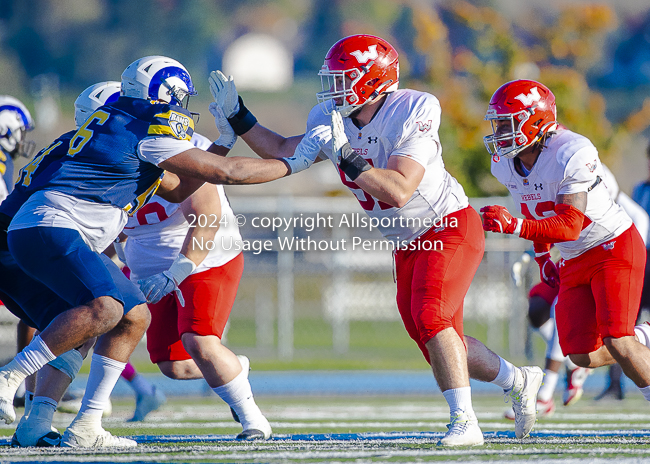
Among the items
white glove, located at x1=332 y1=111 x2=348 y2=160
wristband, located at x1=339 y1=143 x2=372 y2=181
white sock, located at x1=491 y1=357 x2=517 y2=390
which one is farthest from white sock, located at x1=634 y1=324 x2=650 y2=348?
white glove, located at x1=332 y1=111 x2=348 y2=160

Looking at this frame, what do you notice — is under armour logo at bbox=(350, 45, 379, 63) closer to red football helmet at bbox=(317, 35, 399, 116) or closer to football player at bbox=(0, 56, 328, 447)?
red football helmet at bbox=(317, 35, 399, 116)

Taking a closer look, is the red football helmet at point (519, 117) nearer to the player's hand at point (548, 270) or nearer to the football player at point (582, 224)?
the football player at point (582, 224)

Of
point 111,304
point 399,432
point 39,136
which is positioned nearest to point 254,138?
point 111,304

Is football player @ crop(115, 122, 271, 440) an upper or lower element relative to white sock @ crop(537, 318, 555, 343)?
upper

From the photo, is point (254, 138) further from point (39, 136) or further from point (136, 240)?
point (39, 136)

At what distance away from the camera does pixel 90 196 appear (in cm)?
387

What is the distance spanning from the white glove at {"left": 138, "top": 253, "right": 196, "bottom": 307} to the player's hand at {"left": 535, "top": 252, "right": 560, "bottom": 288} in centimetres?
191

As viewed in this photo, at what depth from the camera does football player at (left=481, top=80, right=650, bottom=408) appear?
4.31 metres

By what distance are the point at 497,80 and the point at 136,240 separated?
15686 millimetres

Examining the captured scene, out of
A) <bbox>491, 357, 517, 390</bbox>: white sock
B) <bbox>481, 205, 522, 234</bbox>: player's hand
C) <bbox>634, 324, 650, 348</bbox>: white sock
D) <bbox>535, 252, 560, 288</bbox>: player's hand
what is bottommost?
<bbox>491, 357, 517, 390</bbox>: white sock

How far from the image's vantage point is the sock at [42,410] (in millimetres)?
4012

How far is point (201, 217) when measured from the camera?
4.55 meters

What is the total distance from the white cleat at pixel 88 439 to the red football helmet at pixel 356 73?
1.85 meters

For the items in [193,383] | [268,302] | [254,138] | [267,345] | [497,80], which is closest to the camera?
[254,138]
